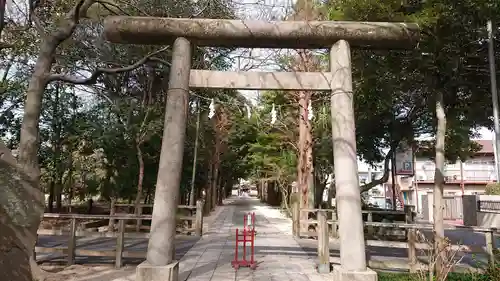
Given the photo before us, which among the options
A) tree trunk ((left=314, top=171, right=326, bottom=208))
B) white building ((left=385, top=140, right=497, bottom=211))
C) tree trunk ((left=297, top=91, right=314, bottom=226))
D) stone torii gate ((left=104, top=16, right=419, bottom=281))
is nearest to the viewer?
stone torii gate ((left=104, top=16, right=419, bottom=281))

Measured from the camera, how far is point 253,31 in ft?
20.8

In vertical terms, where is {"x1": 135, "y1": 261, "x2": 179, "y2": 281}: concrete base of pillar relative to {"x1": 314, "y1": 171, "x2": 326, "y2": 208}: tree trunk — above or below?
below

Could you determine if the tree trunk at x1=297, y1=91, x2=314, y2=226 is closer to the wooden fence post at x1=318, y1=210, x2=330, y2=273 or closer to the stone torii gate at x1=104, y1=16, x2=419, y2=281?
the wooden fence post at x1=318, y1=210, x2=330, y2=273

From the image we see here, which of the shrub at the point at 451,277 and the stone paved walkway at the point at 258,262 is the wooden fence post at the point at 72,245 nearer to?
the stone paved walkway at the point at 258,262

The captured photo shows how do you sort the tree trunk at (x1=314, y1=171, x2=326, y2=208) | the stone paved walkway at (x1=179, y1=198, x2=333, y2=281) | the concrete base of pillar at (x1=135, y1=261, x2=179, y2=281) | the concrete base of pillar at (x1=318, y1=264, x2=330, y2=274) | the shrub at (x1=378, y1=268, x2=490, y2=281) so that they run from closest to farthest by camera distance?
the concrete base of pillar at (x1=135, y1=261, x2=179, y2=281)
the shrub at (x1=378, y1=268, x2=490, y2=281)
the stone paved walkway at (x1=179, y1=198, x2=333, y2=281)
the concrete base of pillar at (x1=318, y1=264, x2=330, y2=274)
the tree trunk at (x1=314, y1=171, x2=326, y2=208)

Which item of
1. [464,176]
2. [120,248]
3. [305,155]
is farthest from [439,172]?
[464,176]

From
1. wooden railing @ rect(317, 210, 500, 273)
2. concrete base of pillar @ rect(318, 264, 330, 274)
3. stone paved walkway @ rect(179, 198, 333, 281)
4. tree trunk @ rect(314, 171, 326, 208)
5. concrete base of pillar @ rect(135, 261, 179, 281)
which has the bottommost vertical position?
stone paved walkway @ rect(179, 198, 333, 281)

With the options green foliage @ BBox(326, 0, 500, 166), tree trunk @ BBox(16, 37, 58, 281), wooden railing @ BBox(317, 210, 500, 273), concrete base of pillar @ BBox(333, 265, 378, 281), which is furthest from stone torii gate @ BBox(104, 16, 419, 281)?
wooden railing @ BBox(317, 210, 500, 273)

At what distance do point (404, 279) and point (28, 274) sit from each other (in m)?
5.97

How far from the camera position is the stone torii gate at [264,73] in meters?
5.91

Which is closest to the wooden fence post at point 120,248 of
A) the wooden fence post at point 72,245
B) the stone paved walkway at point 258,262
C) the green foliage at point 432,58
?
the wooden fence post at point 72,245

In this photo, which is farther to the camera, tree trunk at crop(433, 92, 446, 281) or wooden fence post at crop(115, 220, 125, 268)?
wooden fence post at crop(115, 220, 125, 268)

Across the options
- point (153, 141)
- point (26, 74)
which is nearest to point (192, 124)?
point (153, 141)

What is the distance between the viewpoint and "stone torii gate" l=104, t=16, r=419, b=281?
19.4 ft
